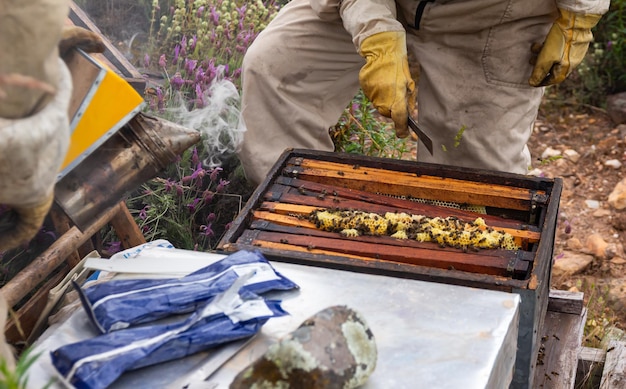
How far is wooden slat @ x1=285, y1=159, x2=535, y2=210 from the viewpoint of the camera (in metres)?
2.87

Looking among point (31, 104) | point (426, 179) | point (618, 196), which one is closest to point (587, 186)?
point (618, 196)

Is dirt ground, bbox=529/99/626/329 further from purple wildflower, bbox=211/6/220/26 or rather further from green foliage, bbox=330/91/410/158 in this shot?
purple wildflower, bbox=211/6/220/26

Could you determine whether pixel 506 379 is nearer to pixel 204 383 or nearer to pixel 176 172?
pixel 204 383

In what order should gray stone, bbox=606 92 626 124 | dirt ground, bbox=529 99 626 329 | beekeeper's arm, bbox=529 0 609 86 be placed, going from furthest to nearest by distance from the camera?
1. gray stone, bbox=606 92 626 124
2. dirt ground, bbox=529 99 626 329
3. beekeeper's arm, bbox=529 0 609 86

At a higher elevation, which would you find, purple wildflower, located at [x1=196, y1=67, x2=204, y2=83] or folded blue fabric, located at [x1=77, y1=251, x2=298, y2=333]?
folded blue fabric, located at [x1=77, y1=251, x2=298, y2=333]

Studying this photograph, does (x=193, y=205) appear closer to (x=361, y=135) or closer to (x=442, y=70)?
(x=361, y=135)

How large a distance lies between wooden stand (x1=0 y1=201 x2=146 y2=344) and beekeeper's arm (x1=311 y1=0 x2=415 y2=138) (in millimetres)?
1051

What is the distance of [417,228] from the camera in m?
2.66

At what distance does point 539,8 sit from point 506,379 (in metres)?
1.81

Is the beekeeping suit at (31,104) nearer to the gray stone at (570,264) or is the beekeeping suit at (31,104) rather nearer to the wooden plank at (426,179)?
the wooden plank at (426,179)

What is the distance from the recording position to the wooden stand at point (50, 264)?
232 centimetres

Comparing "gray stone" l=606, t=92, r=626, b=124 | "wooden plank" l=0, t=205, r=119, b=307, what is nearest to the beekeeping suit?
"wooden plank" l=0, t=205, r=119, b=307

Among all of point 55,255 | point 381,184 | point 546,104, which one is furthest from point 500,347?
point 546,104

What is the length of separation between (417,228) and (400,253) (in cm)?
19
